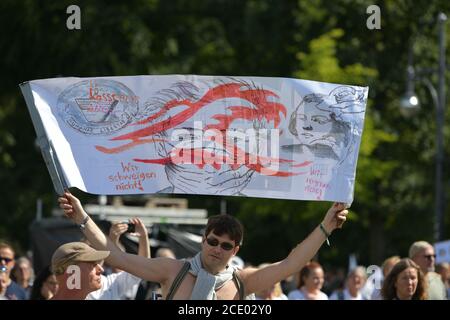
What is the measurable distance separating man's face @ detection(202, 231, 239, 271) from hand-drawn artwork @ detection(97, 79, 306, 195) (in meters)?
0.64

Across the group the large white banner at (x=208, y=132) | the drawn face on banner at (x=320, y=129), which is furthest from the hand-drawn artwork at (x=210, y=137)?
the drawn face on banner at (x=320, y=129)

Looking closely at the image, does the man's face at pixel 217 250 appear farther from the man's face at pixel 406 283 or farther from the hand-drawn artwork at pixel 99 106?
the man's face at pixel 406 283

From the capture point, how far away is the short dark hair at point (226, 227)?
6285 millimetres

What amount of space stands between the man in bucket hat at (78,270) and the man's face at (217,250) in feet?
1.71

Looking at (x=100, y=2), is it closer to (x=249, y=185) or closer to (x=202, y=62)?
(x=202, y=62)

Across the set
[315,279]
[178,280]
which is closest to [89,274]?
[178,280]

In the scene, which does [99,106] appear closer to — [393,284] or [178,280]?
[178,280]

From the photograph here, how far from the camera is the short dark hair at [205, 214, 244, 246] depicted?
6285 mm

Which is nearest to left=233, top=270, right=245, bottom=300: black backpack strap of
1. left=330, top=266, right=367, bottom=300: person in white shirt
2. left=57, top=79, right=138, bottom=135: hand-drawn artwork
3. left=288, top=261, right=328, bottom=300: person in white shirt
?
left=57, top=79, right=138, bottom=135: hand-drawn artwork

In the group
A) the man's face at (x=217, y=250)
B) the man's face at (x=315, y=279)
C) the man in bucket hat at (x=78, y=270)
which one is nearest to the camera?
the man in bucket hat at (x=78, y=270)

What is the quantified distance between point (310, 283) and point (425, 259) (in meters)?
1.23

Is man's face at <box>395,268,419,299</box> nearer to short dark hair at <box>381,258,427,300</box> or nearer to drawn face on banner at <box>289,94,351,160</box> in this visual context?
short dark hair at <box>381,258,427,300</box>

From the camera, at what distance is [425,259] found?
10461 mm
